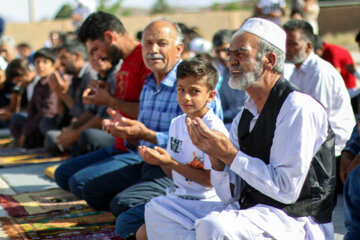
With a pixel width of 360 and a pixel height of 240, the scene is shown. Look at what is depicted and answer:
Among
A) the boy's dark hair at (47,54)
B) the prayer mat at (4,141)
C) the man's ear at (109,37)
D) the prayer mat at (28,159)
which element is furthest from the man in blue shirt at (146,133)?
the prayer mat at (4,141)

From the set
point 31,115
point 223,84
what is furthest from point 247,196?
point 31,115

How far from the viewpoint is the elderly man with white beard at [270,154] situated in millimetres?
2824

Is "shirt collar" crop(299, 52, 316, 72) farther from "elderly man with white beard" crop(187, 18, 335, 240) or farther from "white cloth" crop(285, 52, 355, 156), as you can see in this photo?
"elderly man with white beard" crop(187, 18, 335, 240)

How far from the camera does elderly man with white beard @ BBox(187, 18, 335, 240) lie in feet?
9.27

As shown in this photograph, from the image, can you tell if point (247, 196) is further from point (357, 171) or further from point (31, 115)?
point (31, 115)

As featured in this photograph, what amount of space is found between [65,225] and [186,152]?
4.53ft

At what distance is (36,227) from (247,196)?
2018 millimetres

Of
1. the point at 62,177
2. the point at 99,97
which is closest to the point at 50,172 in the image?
the point at 62,177

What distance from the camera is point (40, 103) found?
8.02 m

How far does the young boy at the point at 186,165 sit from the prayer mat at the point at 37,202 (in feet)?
4.77

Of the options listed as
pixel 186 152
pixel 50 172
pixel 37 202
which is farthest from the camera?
pixel 50 172

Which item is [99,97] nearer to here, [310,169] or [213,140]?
[213,140]

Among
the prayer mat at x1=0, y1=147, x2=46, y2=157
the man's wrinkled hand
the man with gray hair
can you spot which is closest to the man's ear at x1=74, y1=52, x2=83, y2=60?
the prayer mat at x1=0, y1=147, x2=46, y2=157

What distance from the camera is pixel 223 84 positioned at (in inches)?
281
